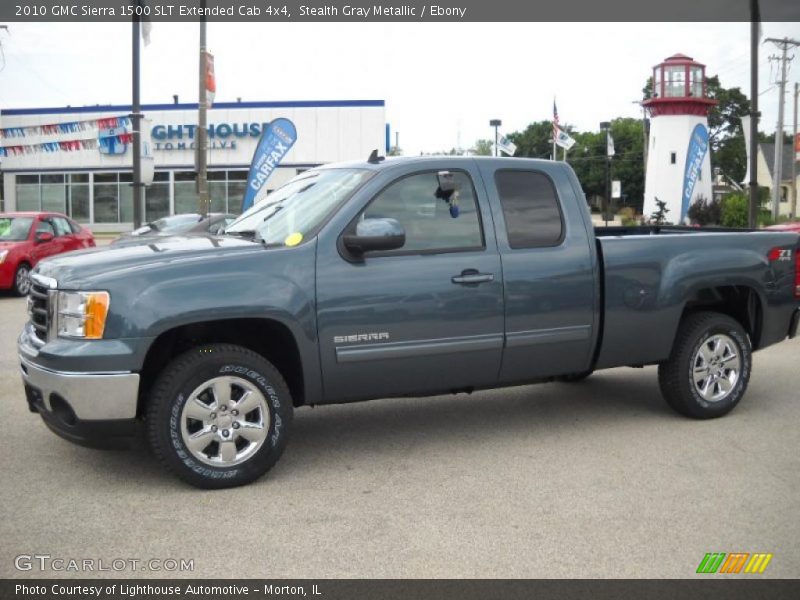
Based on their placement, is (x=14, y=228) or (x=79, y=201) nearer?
(x=14, y=228)

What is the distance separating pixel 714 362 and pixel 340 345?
3.09 meters

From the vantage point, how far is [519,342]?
5.89 metres

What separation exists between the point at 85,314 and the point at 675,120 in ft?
144

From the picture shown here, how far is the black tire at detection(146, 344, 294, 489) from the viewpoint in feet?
16.3

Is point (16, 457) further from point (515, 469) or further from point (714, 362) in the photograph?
point (714, 362)

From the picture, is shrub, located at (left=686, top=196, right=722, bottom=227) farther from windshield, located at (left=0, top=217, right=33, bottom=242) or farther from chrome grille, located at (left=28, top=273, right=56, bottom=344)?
chrome grille, located at (left=28, top=273, right=56, bottom=344)

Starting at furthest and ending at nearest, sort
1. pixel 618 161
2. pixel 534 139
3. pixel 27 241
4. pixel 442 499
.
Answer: pixel 618 161
pixel 534 139
pixel 27 241
pixel 442 499

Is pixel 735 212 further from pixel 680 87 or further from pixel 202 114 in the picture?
pixel 202 114

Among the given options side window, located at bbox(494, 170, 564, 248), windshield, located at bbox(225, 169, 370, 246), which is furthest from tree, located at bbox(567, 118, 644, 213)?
windshield, located at bbox(225, 169, 370, 246)

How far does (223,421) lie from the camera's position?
5109 mm

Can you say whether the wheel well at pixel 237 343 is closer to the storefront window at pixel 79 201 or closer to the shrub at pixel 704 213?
the shrub at pixel 704 213

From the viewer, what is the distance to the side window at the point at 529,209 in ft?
19.8
